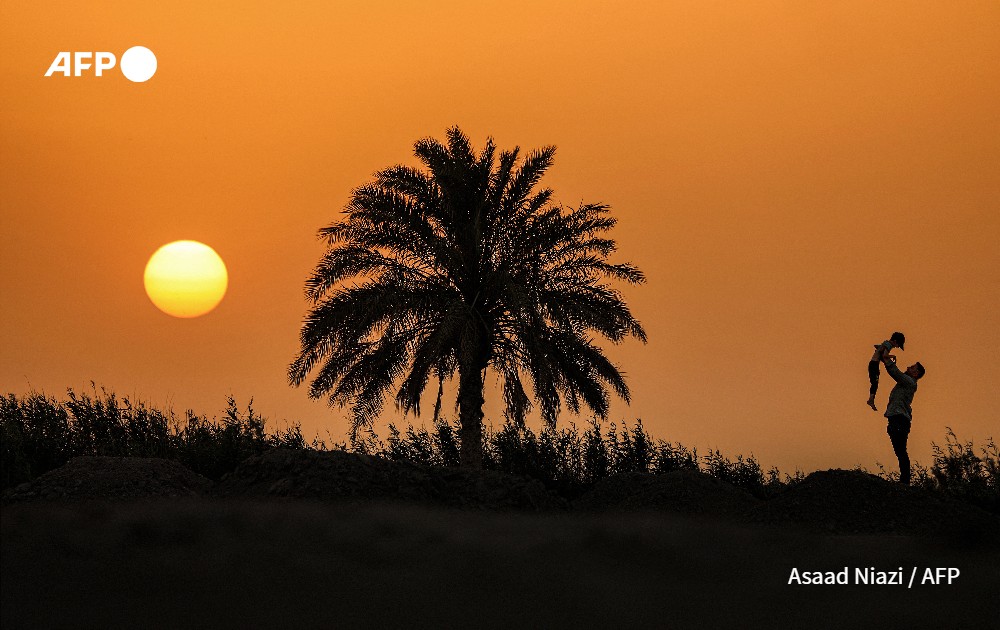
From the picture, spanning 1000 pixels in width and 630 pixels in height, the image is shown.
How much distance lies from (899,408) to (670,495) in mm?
4514

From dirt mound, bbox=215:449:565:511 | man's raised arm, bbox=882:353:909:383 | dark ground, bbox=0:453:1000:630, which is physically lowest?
dark ground, bbox=0:453:1000:630

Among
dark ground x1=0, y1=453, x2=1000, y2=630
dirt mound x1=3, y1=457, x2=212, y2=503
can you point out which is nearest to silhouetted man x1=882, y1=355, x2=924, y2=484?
dark ground x1=0, y1=453, x2=1000, y2=630

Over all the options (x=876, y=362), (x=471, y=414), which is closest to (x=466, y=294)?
(x=471, y=414)

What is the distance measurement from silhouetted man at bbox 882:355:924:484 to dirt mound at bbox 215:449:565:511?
6399 mm

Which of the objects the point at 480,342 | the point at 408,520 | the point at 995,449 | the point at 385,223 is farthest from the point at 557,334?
→ the point at 408,520

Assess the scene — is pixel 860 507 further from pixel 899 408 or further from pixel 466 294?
pixel 466 294

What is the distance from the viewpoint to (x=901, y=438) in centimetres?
1800

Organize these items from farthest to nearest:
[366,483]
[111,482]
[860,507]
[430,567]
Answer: [860,507] → [366,483] → [111,482] → [430,567]

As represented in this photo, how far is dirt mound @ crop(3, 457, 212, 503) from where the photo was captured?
53.7ft

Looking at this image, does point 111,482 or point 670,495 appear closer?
point 111,482

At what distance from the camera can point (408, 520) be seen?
1343cm

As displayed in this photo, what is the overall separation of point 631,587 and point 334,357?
16198 millimetres

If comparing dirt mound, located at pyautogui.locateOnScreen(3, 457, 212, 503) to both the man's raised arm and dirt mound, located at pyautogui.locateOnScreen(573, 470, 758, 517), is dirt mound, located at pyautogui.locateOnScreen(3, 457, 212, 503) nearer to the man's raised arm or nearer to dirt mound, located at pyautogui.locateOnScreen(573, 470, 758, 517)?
dirt mound, located at pyautogui.locateOnScreen(573, 470, 758, 517)

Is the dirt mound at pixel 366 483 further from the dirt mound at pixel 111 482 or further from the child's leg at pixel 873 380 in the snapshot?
the child's leg at pixel 873 380
